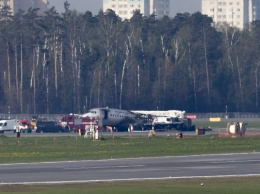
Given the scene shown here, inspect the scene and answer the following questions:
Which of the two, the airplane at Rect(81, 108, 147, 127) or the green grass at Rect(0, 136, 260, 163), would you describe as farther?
the airplane at Rect(81, 108, 147, 127)

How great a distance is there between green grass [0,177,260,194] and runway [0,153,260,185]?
64.9 inches

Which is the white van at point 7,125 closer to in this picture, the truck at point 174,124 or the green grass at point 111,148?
the truck at point 174,124

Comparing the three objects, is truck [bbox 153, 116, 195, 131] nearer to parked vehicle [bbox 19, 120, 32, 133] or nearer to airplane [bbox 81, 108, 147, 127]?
airplane [bbox 81, 108, 147, 127]

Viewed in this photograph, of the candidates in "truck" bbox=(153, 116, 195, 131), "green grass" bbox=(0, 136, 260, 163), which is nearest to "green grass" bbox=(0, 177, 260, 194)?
"green grass" bbox=(0, 136, 260, 163)

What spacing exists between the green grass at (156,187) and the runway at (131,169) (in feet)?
5.41

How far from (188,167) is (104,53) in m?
110

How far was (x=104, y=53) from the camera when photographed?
162 metres

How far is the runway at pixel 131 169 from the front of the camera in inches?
1853

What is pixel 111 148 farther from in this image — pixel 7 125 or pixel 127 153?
pixel 7 125

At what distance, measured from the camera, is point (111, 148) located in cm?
6956

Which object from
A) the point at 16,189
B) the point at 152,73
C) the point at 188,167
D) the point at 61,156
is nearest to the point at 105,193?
the point at 16,189

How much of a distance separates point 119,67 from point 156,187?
385 feet

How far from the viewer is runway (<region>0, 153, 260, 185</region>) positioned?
47.1m

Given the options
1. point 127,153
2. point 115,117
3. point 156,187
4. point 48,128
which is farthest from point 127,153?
point 115,117
